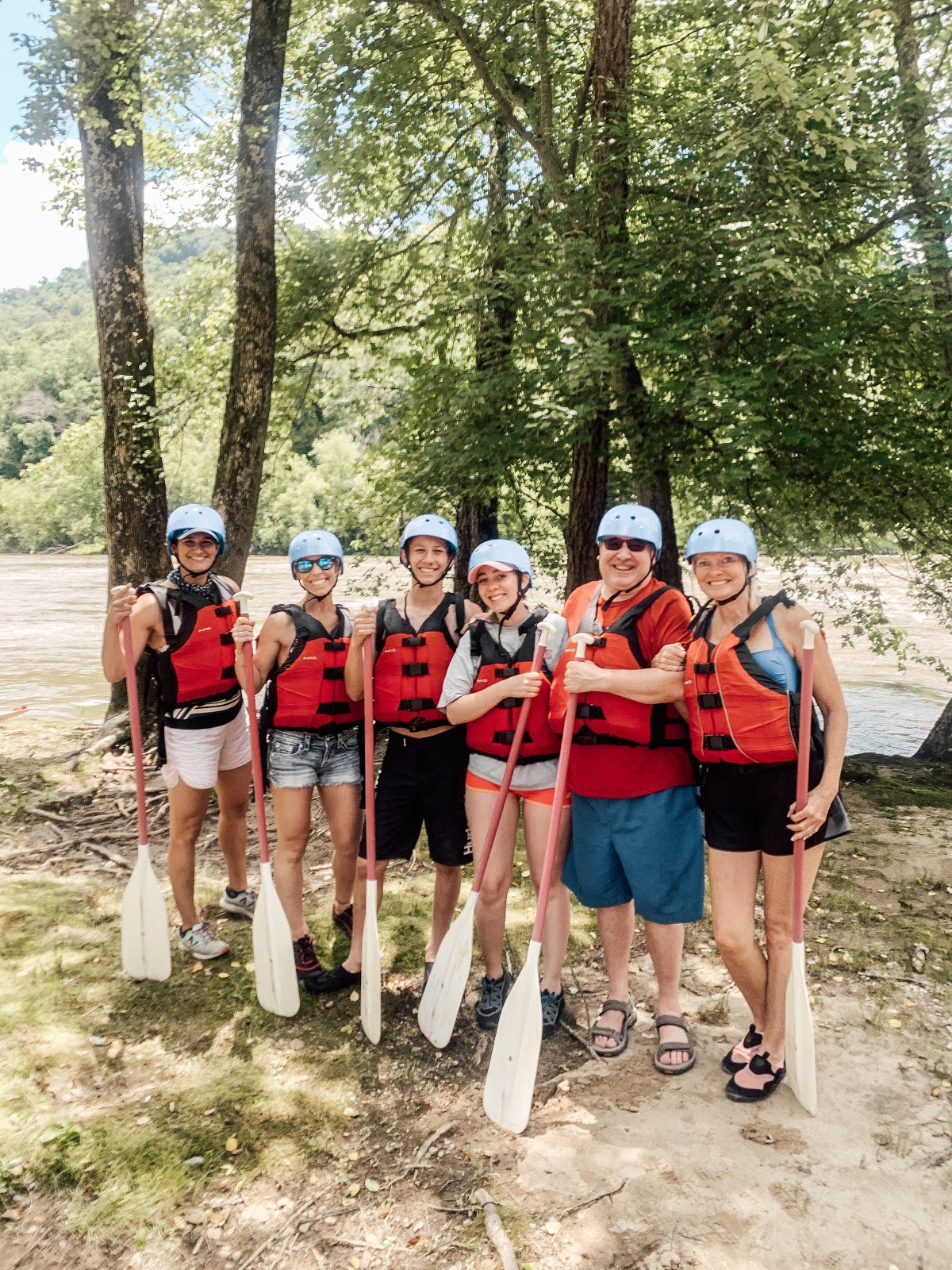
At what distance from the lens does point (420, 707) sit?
10.7 feet

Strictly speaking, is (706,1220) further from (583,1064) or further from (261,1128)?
(261,1128)

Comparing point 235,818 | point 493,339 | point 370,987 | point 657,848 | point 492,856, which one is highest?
point 493,339

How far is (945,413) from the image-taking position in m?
5.78

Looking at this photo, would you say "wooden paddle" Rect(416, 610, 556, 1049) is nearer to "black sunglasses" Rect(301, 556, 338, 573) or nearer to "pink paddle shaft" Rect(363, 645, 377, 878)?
"pink paddle shaft" Rect(363, 645, 377, 878)

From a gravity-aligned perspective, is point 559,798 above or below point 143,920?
above

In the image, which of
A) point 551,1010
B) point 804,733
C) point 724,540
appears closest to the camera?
point 804,733

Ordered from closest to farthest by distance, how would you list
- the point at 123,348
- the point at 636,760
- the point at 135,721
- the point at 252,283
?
the point at 636,760 → the point at 135,721 → the point at 252,283 → the point at 123,348

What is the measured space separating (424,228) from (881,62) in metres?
4.46

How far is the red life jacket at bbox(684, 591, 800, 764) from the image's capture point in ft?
8.76

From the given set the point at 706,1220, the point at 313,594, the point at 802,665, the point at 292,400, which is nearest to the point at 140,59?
the point at 292,400

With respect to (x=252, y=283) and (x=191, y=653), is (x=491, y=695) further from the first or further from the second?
(x=252, y=283)

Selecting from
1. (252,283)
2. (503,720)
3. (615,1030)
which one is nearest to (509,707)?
(503,720)

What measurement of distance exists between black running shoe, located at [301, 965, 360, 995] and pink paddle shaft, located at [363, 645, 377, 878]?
536mm

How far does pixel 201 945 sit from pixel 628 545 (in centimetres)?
261
